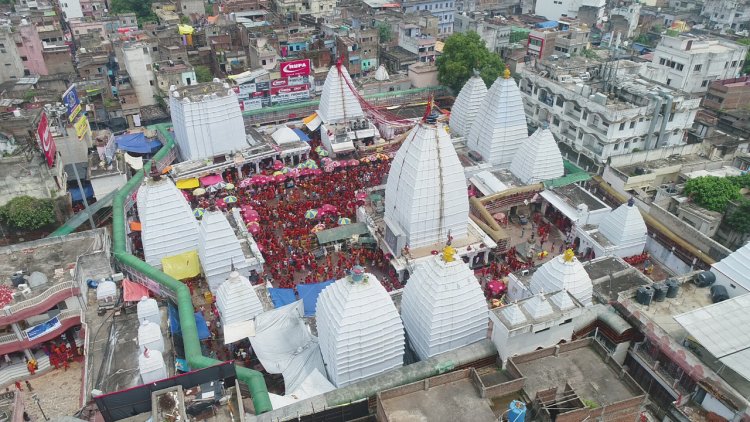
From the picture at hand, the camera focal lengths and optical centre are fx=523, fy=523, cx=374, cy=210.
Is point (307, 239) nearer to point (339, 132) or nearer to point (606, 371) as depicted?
point (339, 132)

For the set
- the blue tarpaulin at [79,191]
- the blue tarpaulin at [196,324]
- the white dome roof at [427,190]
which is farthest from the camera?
the blue tarpaulin at [79,191]

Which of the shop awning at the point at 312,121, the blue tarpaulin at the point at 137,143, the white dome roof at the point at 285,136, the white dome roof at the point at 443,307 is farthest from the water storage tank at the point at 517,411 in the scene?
the blue tarpaulin at the point at 137,143

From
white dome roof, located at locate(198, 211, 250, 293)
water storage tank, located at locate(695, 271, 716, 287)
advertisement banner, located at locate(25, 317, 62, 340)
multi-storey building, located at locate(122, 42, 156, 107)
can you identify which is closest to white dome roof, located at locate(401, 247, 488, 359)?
water storage tank, located at locate(695, 271, 716, 287)

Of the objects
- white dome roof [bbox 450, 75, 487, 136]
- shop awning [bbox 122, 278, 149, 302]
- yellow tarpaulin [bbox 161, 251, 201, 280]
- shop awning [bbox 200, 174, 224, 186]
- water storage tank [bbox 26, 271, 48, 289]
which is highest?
Result: white dome roof [bbox 450, 75, 487, 136]

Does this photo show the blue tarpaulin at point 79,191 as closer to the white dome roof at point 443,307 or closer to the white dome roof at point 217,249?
the white dome roof at point 217,249

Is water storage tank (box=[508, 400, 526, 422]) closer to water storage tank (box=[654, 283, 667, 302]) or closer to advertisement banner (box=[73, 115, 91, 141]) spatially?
water storage tank (box=[654, 283, 667, 302])

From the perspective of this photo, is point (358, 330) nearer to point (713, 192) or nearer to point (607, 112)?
point (713, 192)
